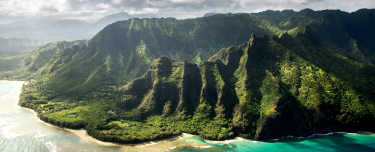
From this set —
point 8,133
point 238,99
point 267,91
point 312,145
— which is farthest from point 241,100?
point 8,133

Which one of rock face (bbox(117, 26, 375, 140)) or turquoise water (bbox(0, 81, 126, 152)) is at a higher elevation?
rock face (bbox(117, 26, 375, 140))

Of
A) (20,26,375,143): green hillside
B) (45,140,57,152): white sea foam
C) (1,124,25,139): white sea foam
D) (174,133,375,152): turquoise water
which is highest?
(20,26,375,143): green hillside

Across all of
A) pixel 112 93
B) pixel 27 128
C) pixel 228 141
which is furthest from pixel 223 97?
pixel 27 128

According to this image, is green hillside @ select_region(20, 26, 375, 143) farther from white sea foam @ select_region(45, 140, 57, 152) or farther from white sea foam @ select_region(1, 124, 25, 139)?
white sea foam @ select_region(1, 124, 25, 139)

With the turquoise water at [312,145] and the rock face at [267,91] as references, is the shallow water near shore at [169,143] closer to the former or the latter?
the turquoise water at [312,145]

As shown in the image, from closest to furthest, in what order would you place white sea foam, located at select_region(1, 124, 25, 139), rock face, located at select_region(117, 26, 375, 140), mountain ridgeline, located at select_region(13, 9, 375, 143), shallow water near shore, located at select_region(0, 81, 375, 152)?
1. shallow water near shore, located at select_region(0, 81, 375, 152)
2. rock face, located at select_region(117, 26, 375, 140)
3. mountain ridgeline, located at select_region(13, 9, 375, 143)
4. white sea foam, located at select_region(1, 124, 25, 139)

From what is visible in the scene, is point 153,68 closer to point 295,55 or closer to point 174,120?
point 174,120

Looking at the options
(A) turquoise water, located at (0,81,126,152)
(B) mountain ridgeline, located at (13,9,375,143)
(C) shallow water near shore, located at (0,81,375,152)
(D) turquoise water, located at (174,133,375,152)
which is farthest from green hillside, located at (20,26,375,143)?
(A) turquoise water, located at (0,81,126,152)
